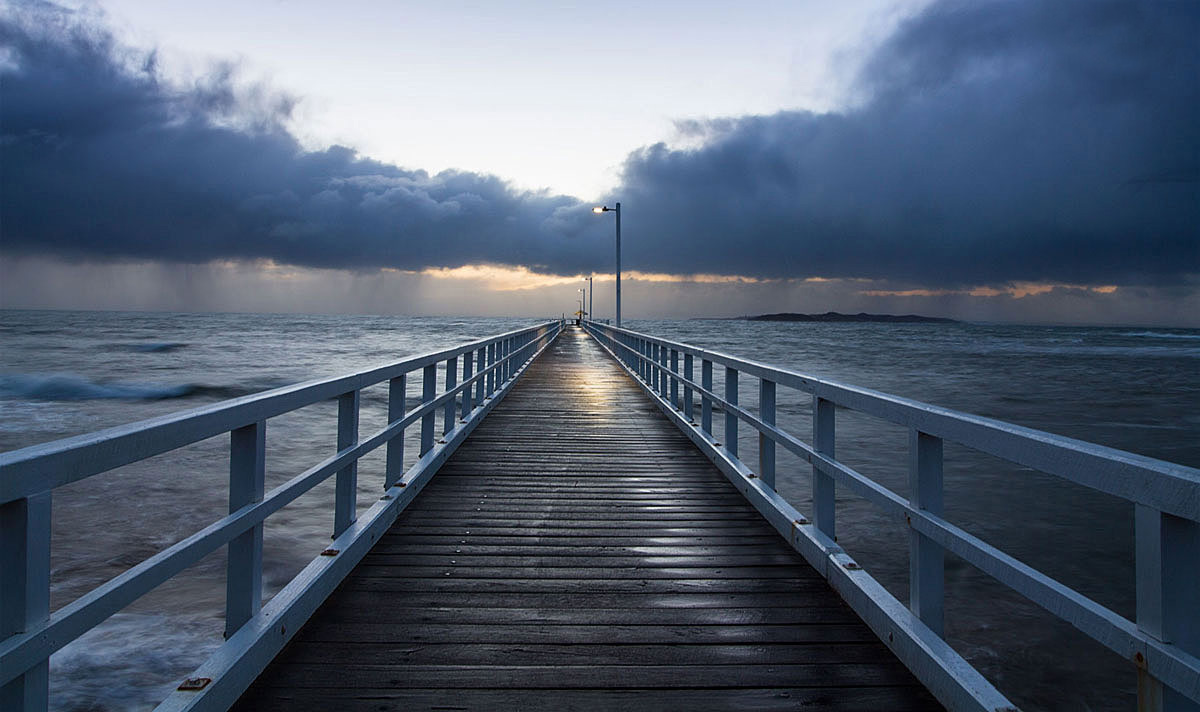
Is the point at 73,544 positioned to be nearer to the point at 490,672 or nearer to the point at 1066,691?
the point at 490,672

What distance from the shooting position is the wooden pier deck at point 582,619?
275 centimetres

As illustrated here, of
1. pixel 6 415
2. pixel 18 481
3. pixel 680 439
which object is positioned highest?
pixel 18 481

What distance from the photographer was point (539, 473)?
686 cm

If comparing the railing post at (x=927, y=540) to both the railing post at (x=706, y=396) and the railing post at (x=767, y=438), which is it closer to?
the railing post at (x=767, y=438)

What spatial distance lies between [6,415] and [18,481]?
2823 cm

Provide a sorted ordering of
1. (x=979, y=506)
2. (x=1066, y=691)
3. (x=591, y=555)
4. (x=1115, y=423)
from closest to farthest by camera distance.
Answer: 1. (x=591, y=555)
2. (x=1066, y=691)
3. (x=979, y=506)
4. (x=1115, y=423)

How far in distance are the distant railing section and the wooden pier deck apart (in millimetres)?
167

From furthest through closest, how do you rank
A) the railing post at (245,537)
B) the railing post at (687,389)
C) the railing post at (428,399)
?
the railing post at (687,389) → the railing post at (428,399) → the railing post at (245,537)

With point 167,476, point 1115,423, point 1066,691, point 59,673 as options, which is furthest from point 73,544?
point 1115,423

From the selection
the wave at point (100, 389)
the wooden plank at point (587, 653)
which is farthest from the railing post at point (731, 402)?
the wave at point (100, 389)

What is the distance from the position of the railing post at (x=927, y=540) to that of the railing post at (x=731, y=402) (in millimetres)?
2870

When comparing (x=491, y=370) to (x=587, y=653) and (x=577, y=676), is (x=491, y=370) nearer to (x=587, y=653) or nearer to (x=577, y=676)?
(x=587, y=653)

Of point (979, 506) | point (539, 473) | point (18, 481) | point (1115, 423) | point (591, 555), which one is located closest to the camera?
point (18, 481)

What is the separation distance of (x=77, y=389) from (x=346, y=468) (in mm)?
33357
